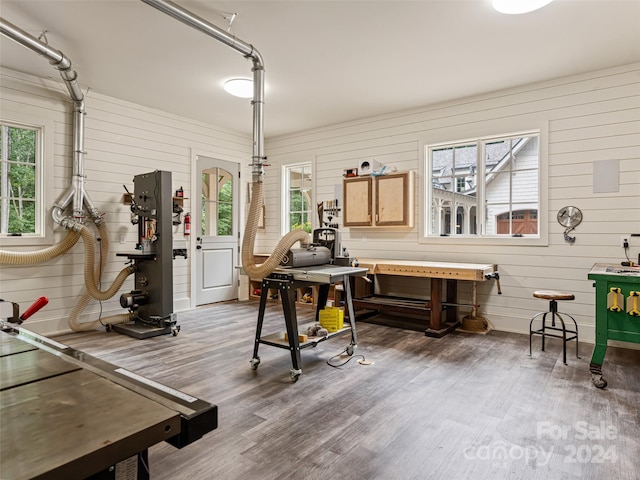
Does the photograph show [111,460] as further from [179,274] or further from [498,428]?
[179,274]

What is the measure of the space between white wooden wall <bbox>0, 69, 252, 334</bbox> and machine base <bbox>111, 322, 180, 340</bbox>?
0.65 meters

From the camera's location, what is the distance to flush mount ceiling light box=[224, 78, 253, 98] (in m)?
4.42

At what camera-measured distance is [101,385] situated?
91 cm

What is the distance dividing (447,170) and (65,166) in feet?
16.2

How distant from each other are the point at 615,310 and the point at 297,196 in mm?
5036

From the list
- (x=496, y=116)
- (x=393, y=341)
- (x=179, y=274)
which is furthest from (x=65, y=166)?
(x=496, y=116)

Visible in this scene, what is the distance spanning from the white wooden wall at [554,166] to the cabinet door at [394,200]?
0.21m

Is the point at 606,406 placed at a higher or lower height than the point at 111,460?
lower

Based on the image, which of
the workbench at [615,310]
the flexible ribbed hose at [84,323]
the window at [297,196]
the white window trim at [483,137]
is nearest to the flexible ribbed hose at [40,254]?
the flexible ribbed hose at [84,323]

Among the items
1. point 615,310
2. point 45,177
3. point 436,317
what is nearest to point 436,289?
point 436,317

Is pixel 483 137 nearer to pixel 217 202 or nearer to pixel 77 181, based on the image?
pixel 217 202

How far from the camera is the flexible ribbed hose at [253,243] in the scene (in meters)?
3.23

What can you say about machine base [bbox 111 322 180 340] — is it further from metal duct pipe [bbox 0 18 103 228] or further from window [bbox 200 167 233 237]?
window [bbox 200 167 233 237]

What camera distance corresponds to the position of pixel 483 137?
4.90 m
